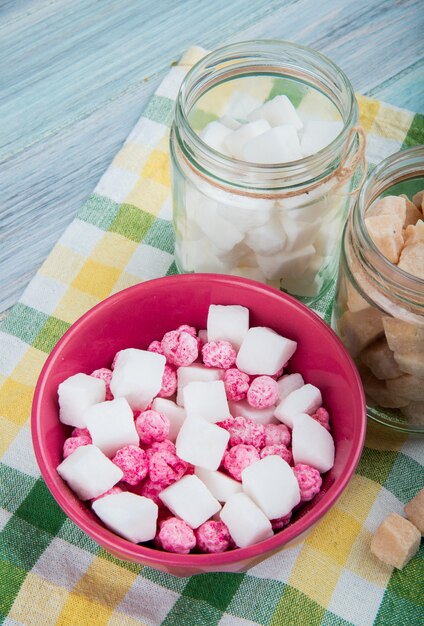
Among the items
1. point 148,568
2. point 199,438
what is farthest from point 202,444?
point 148,568

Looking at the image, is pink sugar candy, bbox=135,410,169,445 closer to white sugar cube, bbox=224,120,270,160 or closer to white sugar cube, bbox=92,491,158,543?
white sugar cube, bbox=92,491,158,543

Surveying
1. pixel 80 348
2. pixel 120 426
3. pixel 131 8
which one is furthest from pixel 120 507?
pixel 131 8

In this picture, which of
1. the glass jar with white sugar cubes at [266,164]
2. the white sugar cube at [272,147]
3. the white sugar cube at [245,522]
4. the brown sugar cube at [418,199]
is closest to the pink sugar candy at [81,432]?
the white sugar cube at [245,522]

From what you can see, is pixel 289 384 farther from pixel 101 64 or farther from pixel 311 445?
pixel 101 64

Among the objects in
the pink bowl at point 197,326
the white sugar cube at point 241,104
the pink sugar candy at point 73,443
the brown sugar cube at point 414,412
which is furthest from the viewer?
the white sugar cube at point 241,104

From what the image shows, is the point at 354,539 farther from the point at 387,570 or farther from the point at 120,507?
the point at 120,507

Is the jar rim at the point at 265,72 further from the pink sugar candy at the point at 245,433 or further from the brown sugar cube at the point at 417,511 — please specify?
the brown sugar cube at the point at 417,511
